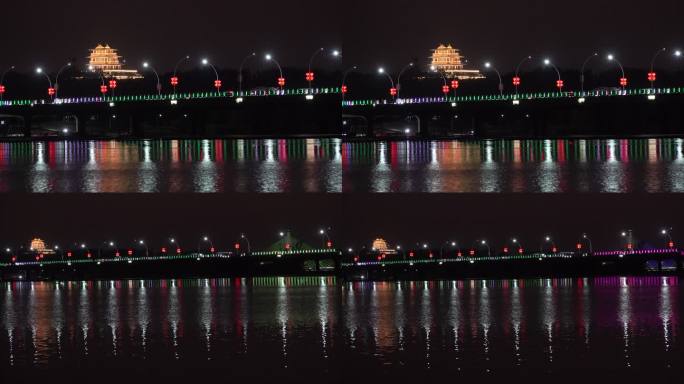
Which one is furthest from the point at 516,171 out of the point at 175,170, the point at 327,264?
the point at 327,264

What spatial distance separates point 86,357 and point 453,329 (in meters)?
14.5

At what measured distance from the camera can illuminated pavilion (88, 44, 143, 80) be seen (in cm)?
9128

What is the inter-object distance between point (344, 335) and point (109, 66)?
66948 mm

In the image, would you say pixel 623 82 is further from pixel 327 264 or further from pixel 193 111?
pixel 193 111

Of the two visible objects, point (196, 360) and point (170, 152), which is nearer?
point (196, 360)

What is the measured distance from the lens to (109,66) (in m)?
101

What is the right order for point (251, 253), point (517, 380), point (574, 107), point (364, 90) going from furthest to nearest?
point (251, 253) → point (574, 107) → point (364, 90) → point (517, 380)

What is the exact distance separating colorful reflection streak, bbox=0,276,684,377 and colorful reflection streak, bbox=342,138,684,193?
3.66 meters

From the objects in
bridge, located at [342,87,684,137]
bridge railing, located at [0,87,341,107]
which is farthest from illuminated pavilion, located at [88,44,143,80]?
bridge, located at [342,87,684,137]

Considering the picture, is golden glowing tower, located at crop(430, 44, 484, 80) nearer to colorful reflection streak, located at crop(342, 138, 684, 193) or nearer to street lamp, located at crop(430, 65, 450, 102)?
street lamp, located at crop(430, 65, 450, 102)

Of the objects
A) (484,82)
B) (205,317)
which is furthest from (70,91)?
(205,317)

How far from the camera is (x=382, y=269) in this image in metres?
93.2

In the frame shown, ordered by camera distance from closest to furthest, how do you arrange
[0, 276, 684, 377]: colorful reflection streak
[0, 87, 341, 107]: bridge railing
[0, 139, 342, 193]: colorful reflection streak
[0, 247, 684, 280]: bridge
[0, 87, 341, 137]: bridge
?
[0, 276, 684, 377]: colorful reflection streak → [0, 139, 342, 193]: colorful reflection streak → [0, 87, 341, 137]: bridge → [0, 87, 341, 107]: bridge railing → [0, 247, 684, 280]: bridge

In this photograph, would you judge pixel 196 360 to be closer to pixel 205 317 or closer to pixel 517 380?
pixel 517 380
